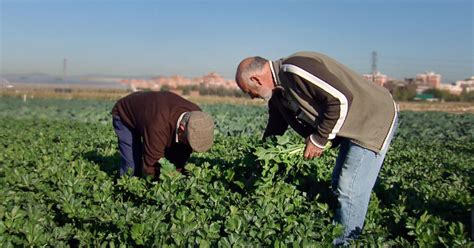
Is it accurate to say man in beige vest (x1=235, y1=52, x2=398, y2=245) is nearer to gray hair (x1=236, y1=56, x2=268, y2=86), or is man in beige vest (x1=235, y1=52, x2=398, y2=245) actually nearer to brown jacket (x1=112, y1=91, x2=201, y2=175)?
gray hair (x1=236, y1=56, x2=268, y2=86)

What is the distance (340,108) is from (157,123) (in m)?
1.89

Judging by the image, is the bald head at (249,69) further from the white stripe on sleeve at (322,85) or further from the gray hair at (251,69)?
the white stripe on sleeve at (322,85)

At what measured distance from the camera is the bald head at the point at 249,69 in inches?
159

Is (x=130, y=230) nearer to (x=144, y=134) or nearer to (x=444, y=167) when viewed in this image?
(x=144, y=134)

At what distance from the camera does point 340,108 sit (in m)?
3.94

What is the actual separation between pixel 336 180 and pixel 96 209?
2023 mm

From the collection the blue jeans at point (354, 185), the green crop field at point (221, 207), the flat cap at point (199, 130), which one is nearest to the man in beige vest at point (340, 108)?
the blue jeans at point (354, 185)

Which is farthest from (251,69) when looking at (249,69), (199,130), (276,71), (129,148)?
(129,148)

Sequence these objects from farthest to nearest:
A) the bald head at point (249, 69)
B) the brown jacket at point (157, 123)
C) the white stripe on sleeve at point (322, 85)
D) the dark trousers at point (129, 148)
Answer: the dark trousers at point (129, 148) < the brown jacket at point (157, 123) < the bald head at point (249, 69) < the white stripe on sleeve at point (322, 85)

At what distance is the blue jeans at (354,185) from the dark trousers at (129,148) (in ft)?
8.30

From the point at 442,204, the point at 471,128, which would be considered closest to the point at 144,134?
the point at 442,204

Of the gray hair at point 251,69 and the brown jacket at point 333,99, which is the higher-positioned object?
the gray hair at point 251,69

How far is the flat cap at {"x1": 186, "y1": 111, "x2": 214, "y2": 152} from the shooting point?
4.70 m

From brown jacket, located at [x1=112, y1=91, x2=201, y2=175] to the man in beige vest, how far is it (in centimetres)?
113
